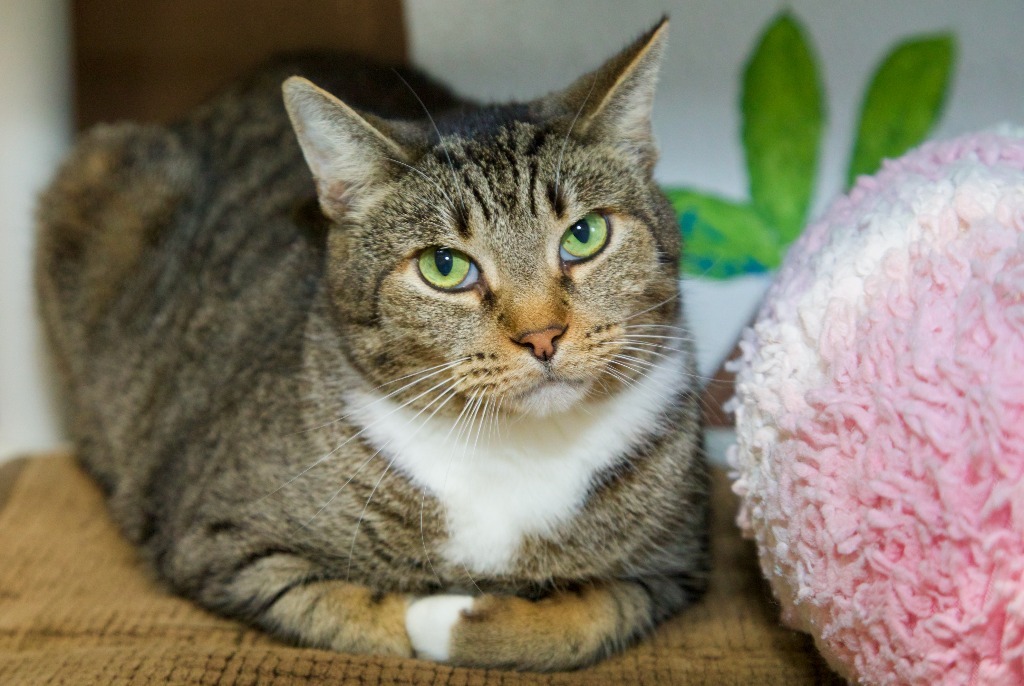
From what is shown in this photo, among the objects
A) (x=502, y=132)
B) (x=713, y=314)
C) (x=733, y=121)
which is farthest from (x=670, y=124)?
(x=502, y=132)

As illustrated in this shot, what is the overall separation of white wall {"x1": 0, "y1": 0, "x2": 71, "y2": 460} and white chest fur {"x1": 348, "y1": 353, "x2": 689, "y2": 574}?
1378 millimetres

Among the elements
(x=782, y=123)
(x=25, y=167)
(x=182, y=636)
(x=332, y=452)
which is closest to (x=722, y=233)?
(x=782, y=123)

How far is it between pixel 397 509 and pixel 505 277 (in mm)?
435

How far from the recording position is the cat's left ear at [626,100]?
5.01ft

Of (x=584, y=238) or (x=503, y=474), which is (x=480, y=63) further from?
(x=503, y=474)

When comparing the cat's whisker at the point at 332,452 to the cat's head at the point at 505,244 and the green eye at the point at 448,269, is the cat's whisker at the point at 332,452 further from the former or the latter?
the green eye at the point at 448,269

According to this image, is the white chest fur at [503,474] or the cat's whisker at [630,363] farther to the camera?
the white chest fur at [503,474]

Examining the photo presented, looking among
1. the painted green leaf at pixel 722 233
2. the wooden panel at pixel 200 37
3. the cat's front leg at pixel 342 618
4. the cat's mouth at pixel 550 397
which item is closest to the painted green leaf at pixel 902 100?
the painted green leaf at pixel 722 233

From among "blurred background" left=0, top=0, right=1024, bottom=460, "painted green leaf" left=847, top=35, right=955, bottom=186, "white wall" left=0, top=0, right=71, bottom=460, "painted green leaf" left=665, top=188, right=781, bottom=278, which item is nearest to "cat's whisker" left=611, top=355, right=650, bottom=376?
"blurred background" left=0, top=0, right=1024, bottom=460

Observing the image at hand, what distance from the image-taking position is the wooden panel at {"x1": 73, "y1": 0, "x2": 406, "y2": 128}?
2.52m

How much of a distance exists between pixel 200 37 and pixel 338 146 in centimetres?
121

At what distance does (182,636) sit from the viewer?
1.68m

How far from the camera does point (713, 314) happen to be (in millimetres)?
2605

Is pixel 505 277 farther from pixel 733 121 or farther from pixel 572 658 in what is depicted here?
pixel 733 121
